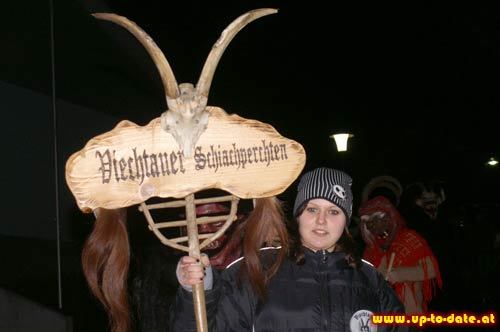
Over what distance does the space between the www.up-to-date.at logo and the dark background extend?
2198 millimetres

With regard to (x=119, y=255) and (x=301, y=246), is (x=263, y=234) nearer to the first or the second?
(x=301, y=246)

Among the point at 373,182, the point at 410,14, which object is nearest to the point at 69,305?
the point at 373,182

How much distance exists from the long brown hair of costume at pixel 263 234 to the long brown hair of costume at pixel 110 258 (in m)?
0.46

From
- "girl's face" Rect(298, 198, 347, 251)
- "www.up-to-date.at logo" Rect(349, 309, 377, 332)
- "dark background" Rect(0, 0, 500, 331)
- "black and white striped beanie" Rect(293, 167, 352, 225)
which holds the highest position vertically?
"dark background" Rect(0, 0, 500, 331)

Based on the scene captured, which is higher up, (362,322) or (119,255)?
(119,255)

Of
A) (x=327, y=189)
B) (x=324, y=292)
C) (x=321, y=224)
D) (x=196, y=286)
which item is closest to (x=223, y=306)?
(x=196, y=286)

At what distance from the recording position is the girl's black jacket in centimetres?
246

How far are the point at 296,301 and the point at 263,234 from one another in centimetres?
28

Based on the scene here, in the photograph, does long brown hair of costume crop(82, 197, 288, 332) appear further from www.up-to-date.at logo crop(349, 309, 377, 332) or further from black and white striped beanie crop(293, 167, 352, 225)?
www.up-to-date.at logo crop(349, 309, 377, 332)

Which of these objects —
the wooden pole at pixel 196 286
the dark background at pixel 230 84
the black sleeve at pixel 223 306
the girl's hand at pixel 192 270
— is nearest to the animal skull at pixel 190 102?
the wooden pole at pixel 196 286

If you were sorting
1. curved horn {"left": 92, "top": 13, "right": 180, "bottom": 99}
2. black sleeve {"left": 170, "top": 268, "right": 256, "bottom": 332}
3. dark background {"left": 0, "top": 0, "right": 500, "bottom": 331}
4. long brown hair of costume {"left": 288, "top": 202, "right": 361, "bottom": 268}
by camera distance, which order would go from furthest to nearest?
dark background {"left": 0, "top": 0, "right": 500, "bottom": 331} < long brown hair of costume {"left": 288, "top": 202, "right": 361, "bottom": 268} < black sleeve {"left": 170, "top": 268, "right": 256, "bottom": 332} < curved horn {"left": 92, "top": 13, "right": 180, "bottom": 99}

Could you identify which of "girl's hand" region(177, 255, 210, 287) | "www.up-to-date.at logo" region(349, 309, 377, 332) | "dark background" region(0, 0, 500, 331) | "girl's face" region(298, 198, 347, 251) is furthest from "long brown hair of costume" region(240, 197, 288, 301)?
"dark background" region(0, 0, 500, 331)

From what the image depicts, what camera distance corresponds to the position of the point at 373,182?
16.1 ft

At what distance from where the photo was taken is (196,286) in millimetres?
2316
